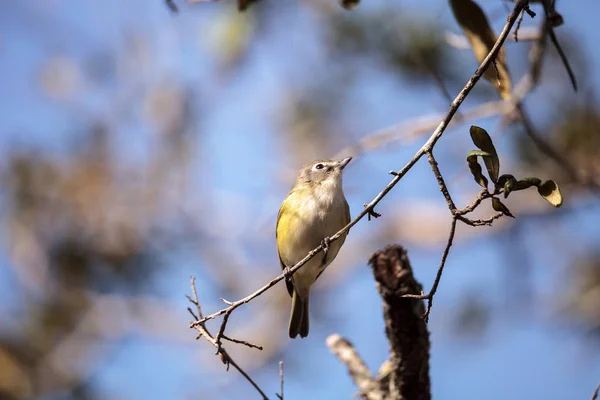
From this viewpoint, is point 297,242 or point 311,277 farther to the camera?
point 311,277

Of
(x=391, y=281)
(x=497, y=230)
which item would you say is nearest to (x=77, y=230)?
(x=497, y=230)

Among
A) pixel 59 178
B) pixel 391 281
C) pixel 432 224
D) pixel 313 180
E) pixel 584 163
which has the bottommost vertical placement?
pixel 391 281

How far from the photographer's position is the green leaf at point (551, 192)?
2.22 metres

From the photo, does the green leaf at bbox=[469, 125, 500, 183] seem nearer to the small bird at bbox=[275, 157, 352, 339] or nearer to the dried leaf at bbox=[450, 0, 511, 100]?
the dried leaf at bbox=[450, 0, 511, 100]

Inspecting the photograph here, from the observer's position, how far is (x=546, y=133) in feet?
26.0

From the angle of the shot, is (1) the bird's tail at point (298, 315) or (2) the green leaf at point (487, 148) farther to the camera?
(1) the bird's tail at point (298, 315)

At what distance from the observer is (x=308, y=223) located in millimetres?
4215

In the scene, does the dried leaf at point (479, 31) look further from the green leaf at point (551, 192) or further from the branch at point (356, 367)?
the branch at point (356, 367)

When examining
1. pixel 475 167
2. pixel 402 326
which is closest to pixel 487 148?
pixel 475 167

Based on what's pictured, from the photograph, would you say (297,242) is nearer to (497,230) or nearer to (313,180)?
(313,180)

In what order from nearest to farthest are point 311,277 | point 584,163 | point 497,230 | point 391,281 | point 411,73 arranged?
point 391,281
point 311,277
point 584,163
point 411,73
point 497,230

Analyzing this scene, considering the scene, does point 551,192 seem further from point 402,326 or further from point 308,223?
point 308,223

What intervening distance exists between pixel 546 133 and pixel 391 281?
16.4 feet

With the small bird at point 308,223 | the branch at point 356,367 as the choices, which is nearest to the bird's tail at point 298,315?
the small bird at point 308,223
